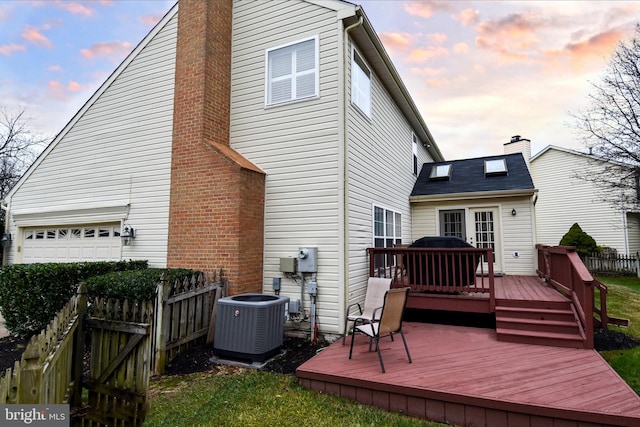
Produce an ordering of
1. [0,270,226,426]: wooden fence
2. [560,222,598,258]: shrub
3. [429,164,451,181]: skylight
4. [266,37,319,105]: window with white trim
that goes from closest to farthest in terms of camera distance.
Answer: [0,270,226,426]: wooden fence < [266,37,319,105]: window with white trim < [429,164,451,181]: skylight < [560,222,598,258]: shrub

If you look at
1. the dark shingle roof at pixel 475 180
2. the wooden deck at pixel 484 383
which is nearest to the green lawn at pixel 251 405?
the wooden deck at pixel 484 383

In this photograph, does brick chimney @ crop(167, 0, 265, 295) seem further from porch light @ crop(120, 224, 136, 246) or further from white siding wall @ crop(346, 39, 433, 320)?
white siding wall @ crop(346, 39, 433, 320)

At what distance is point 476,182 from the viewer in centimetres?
1118

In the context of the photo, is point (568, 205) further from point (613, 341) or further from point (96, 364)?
point (96, 364)

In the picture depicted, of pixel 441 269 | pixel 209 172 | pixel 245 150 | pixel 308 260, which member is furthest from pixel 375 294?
pixel 245 150

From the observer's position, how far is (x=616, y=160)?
14.6 m

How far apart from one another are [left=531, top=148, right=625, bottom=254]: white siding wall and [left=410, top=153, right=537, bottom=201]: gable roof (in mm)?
8506

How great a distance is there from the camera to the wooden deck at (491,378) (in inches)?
130

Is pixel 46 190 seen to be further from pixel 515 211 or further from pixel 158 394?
pixel 515 211

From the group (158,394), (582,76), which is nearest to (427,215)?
(158,394)

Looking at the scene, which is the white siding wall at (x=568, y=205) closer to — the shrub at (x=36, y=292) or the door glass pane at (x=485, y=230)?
the door glass pane at (x=485, y=230)

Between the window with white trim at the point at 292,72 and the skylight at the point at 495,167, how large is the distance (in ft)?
24.8

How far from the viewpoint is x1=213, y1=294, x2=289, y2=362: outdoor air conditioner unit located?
5055mm

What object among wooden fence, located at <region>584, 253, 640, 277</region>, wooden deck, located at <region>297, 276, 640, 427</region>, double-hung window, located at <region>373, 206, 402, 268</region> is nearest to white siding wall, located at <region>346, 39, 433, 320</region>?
double-hung window, located at <region>373, 206, 402, 268</region>
